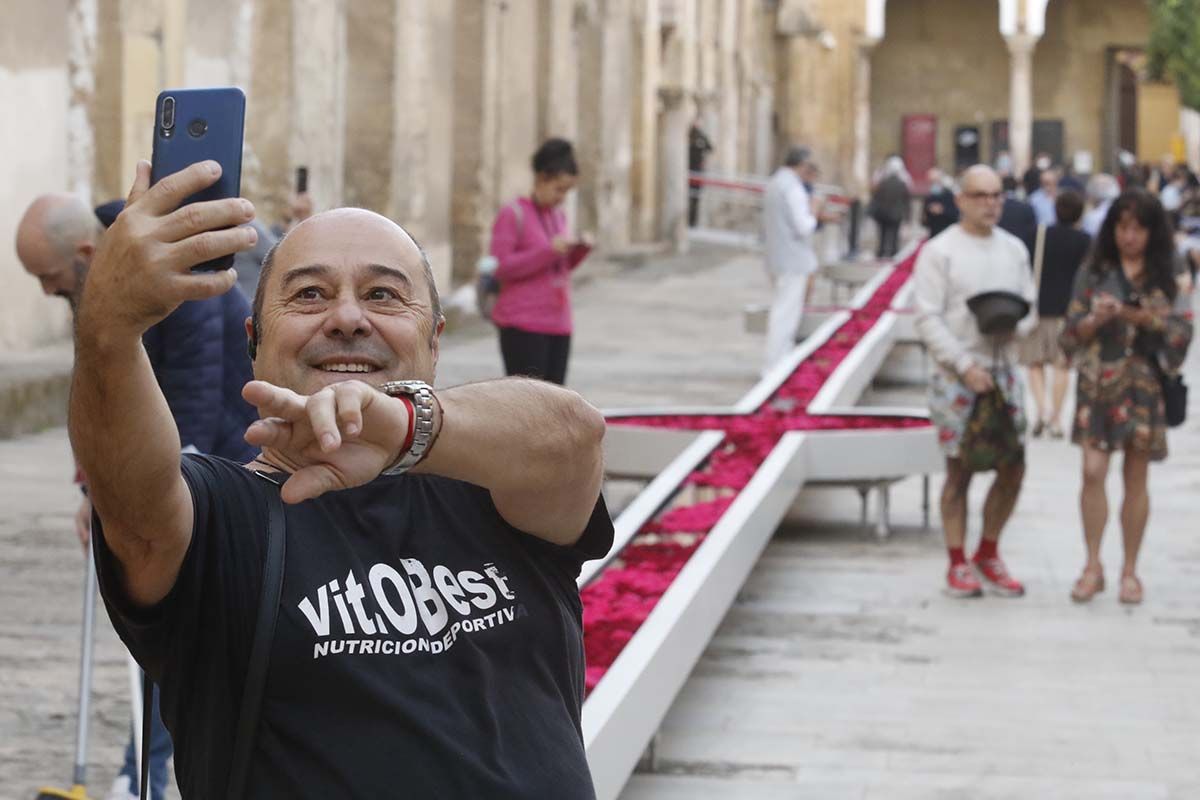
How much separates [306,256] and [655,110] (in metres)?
34.2

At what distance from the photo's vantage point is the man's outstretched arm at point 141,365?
2.17 metres

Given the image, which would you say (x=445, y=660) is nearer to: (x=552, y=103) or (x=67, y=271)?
(x=67, y=271)

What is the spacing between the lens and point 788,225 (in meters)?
16.2

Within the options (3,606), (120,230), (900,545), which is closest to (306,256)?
(120,230)

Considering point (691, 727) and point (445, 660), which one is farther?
point (691, 727)

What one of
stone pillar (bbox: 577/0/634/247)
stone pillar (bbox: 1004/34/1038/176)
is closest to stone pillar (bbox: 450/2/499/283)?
stone pillar (bbox: 577/0/634/247)

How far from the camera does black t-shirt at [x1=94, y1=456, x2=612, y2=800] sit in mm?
2496

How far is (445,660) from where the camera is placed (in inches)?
100

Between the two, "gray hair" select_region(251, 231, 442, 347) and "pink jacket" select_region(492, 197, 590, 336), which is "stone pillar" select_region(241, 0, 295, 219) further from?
"gray hair" select_region(251, 231, 442, 347)

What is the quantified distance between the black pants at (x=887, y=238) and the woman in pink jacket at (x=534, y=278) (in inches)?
983

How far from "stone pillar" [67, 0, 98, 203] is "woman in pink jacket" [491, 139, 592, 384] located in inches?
202

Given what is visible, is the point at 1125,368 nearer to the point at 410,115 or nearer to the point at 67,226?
the point at 67,226

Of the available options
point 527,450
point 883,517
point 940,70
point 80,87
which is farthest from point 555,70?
point 940,70

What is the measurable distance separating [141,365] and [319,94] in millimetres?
17564
